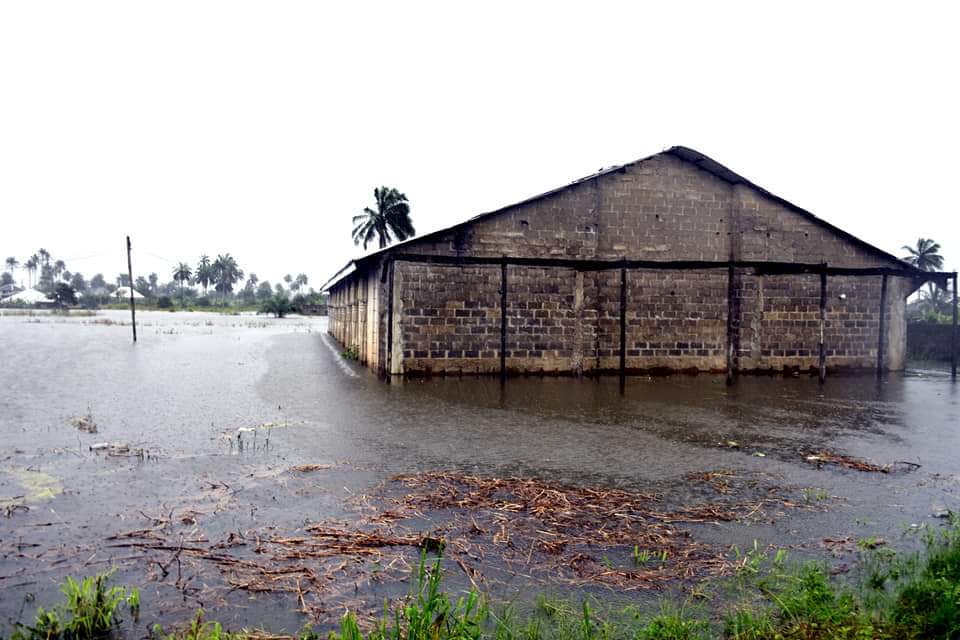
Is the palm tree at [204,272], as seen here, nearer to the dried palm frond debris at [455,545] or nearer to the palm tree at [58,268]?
the palm tree at [58,268]

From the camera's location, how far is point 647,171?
1575cm

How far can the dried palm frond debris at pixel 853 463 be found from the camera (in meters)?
6.62

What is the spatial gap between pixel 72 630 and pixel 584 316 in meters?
13.2

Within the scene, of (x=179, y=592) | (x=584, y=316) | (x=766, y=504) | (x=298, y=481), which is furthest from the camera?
(x=584, y=316)

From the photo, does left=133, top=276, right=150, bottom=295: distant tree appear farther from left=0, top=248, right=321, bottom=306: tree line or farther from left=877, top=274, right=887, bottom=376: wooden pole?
left=877, top=274, right=887, bottom=376: wooden pole

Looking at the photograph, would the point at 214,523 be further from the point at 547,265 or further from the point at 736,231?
the point at 736,231

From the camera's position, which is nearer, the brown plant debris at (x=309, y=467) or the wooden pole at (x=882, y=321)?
the brown plant debris at (x=309, y=467)

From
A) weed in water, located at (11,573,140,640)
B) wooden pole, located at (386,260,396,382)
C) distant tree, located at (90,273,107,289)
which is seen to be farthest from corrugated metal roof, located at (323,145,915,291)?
distant tree, located at (90,273,107,289)

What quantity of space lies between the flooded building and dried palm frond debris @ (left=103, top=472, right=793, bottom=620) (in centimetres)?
830

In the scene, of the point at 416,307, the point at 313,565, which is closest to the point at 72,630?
the point at 313,565

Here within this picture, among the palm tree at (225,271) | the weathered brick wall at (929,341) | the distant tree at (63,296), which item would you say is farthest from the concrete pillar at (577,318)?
the palm tree at (225,271)

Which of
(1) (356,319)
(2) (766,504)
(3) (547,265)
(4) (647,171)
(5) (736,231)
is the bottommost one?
(2) (766,504)

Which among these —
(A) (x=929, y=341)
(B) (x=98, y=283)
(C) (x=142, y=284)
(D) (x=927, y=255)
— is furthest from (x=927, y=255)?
(B) (x=98, y=283)

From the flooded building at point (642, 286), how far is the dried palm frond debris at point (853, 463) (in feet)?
23.1
